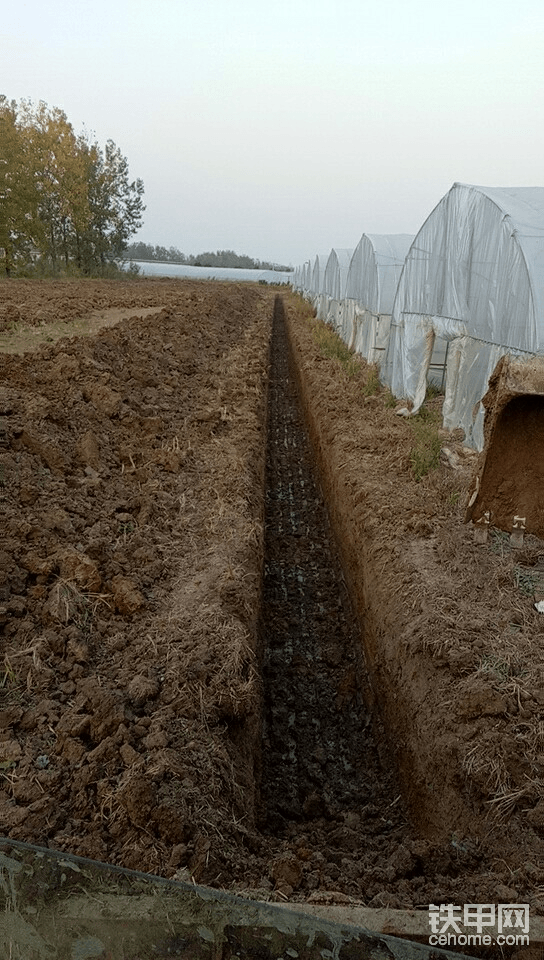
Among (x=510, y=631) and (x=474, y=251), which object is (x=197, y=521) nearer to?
(x=510, y=631)

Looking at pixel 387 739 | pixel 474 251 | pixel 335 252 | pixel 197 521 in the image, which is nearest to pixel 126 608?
pixel 197 521

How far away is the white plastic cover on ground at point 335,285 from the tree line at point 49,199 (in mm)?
18132

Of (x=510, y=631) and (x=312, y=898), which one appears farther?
(x=510, y=631)

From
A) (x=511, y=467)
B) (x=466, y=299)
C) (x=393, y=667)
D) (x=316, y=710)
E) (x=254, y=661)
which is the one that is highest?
(x=466, y=299)

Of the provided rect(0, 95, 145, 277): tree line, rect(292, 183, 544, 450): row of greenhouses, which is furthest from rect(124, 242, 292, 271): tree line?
rect(292, 183, 544, 450): row of greenhouses

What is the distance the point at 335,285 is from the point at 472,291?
16.4 m

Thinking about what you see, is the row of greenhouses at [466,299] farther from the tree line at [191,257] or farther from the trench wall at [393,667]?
the tree line at [191,257]

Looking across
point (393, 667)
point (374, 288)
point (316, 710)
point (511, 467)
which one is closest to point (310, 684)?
point (316, 710)

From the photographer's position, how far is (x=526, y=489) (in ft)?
19.6

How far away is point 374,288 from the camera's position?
1443cm

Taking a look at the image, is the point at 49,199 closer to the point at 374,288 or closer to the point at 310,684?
the point at 374,288

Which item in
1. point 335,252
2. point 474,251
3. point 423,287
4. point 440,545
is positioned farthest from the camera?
point 335,252

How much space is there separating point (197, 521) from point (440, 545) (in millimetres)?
2536

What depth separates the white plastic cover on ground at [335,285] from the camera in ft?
73.6
